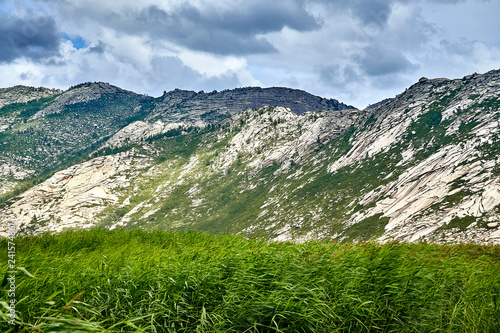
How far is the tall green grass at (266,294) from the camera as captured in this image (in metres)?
6.25

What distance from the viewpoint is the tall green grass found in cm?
625

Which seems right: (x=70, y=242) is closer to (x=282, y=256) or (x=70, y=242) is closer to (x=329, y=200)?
(x=282, y=256)

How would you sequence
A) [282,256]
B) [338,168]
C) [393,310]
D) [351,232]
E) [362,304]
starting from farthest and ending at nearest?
[338,168]
[351,232]
[282,256]
[393,310]
[362,304]

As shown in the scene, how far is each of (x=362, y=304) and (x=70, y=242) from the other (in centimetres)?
1188

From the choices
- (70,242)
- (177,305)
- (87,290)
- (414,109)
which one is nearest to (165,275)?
(177,305)

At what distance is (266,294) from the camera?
7336 millimetres

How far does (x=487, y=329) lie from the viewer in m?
6.84

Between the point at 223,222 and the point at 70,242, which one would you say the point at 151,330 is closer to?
the point at 70,242

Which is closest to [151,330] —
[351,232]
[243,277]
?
[243,277]

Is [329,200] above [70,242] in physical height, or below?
below

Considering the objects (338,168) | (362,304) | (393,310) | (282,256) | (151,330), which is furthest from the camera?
(338,168)

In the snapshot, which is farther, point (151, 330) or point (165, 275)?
point (165, 275)

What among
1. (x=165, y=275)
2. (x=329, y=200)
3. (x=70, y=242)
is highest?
(x=70, y=242)

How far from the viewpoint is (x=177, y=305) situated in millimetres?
6766
